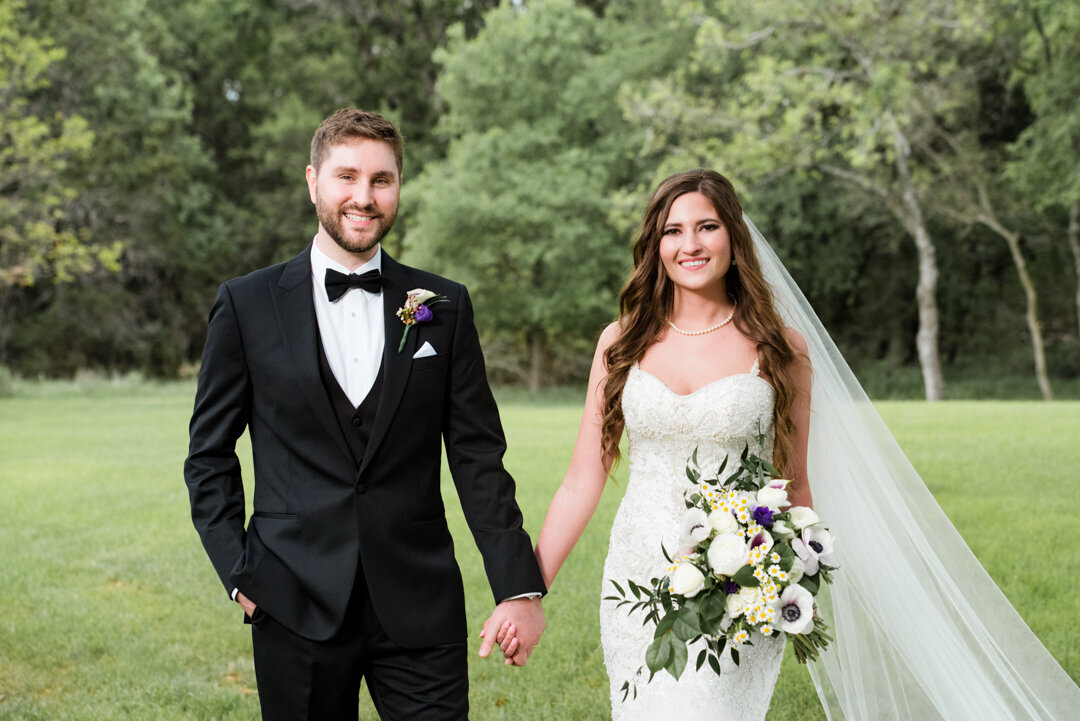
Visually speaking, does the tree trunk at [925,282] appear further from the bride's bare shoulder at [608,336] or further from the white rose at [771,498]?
the white rose at [771,498]

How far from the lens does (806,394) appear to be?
413cm

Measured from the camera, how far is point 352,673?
3.21 meters

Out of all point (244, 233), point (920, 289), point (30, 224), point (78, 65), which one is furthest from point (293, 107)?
point (920, 289)

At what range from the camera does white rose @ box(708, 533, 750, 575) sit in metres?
3.22

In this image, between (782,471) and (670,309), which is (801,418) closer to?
(782,471)

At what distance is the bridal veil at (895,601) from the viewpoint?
3.95m

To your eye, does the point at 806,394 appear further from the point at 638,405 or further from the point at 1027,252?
the point at 1027,252

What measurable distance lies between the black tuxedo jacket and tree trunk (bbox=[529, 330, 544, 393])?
34.2 meters

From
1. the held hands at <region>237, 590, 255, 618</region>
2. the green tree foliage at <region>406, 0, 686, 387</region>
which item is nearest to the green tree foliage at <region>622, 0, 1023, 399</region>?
the green tree foliage at <region>406, 0, 686, 387</region>

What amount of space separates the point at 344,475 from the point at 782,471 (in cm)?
173

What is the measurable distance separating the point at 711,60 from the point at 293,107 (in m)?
21.4

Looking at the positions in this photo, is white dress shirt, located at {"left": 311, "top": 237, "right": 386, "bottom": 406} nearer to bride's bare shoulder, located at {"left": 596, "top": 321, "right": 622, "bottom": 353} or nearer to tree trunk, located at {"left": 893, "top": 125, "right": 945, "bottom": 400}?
bride's bare shoulder, located at {"left": 596, "top": 321, "right": 622, "bottom": 353}

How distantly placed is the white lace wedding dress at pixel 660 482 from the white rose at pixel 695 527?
0.48 meters

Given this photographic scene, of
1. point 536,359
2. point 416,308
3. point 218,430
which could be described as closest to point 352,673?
point 218,430
